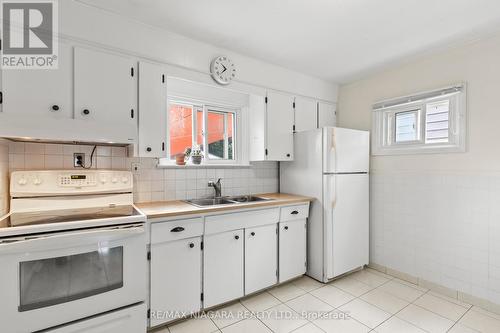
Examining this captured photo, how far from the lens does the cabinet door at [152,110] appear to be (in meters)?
2.00

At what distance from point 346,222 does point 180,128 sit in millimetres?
2116

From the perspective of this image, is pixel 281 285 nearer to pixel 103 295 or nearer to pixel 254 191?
pixel 254 191

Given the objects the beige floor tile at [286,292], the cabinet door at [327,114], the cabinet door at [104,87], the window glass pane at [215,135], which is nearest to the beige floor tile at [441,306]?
the beige floor tile at [286,292]

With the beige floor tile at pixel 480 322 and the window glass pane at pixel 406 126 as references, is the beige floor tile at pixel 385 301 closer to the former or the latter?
the beige floor tile at pixel 480 322

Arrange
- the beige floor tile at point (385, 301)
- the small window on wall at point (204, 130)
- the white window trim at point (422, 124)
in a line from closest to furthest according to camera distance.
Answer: the beige floor tile at point (385, 301)
the white window trim at point (422, 124)
the small window on wall at point (204, 130)

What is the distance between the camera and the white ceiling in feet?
5.80

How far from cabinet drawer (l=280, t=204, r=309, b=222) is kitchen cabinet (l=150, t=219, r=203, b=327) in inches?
35.5

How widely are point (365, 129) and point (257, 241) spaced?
1.98 meters

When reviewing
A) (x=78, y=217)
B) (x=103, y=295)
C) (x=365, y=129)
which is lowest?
(x=103, y=295)

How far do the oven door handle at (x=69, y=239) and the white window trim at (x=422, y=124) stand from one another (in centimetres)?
271

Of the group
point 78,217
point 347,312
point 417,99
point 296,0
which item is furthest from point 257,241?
point 417,99

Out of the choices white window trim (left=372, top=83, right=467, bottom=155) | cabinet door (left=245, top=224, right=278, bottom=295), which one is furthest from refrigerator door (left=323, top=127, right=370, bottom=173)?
cabinet door (left=245, top=224, right=278, bottom=295)

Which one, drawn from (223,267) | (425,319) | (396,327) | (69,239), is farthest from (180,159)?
(425,319)

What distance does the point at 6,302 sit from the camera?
1288 mm
